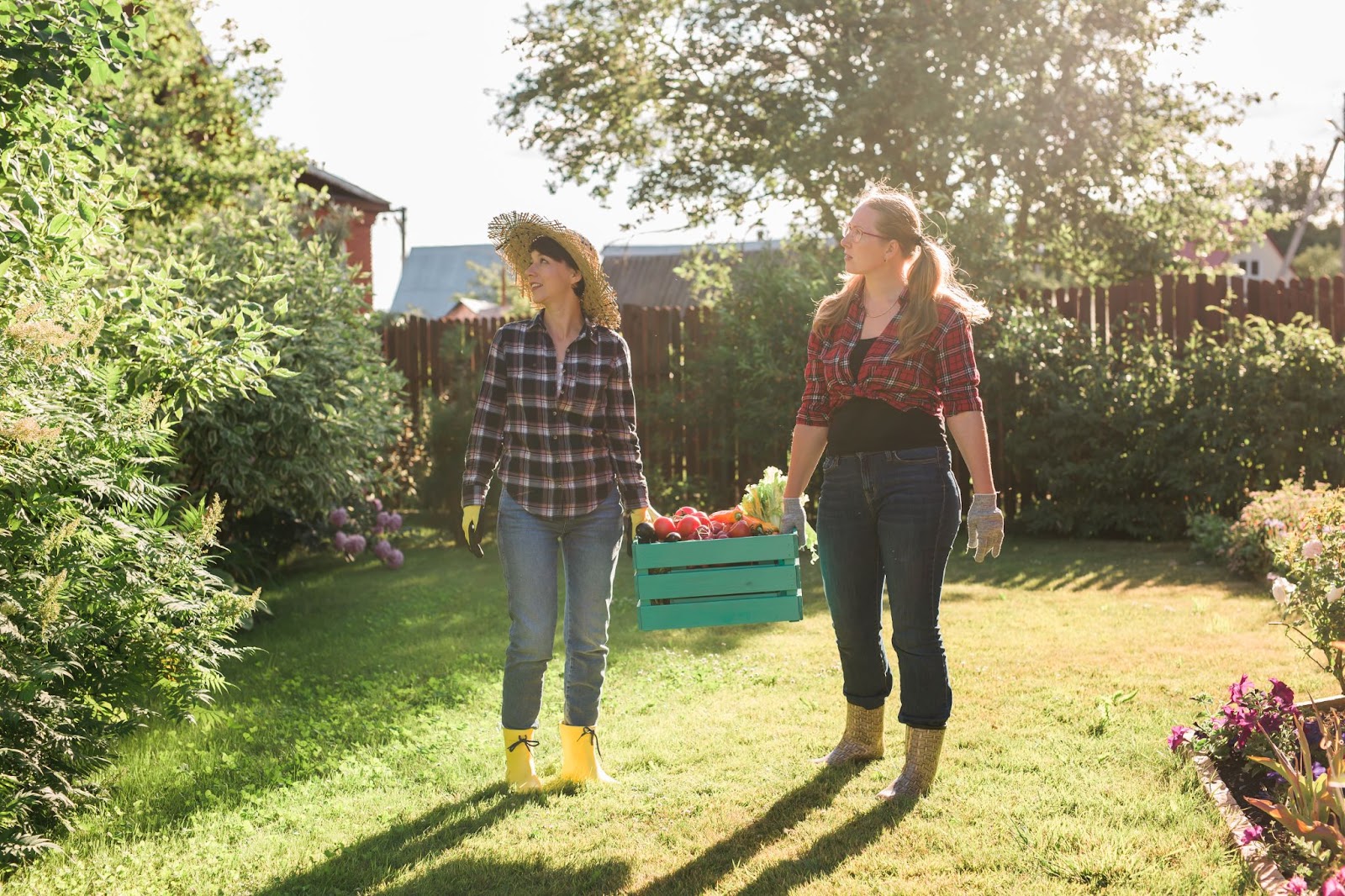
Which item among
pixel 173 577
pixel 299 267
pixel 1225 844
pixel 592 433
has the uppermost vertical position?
pixel 299 267

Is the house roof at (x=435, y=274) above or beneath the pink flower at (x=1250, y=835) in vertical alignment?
above

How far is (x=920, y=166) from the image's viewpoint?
17312 millimetres

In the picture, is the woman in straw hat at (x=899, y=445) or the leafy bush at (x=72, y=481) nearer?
the leafy bush at (x=72, y=481)

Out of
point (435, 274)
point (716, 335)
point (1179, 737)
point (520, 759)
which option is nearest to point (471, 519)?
point (520, 759)

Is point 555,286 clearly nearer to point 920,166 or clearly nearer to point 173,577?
point 173,577

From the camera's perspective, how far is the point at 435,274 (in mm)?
53625

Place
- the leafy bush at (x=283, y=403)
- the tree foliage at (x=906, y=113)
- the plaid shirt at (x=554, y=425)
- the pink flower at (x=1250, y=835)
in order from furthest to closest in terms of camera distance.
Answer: the tree foliage at (x=906, y=113) → the leafy bush at (x=283, y=403) → the plaid shirt at (x=554, y=425) → the pink flower at (x=1250, y=835)

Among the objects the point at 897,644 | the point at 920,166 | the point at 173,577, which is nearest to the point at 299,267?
the point at 173,577

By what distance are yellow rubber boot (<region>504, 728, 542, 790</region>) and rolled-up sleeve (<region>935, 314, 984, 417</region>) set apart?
6.17 ft

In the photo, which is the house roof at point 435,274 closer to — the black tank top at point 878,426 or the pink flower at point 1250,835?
the black tank top at point 878,426

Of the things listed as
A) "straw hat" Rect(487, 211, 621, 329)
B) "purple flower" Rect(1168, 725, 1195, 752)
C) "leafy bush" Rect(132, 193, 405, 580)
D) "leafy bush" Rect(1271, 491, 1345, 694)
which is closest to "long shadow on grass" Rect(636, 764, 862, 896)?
"purple flower" Rect(1168, 725, 1195, 752)

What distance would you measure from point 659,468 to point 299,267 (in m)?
4.72

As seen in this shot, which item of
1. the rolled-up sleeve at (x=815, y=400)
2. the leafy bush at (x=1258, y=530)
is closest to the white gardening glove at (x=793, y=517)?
the rolled-up sleeve at (x=815, y=400)

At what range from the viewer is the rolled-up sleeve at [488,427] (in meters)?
4.32
